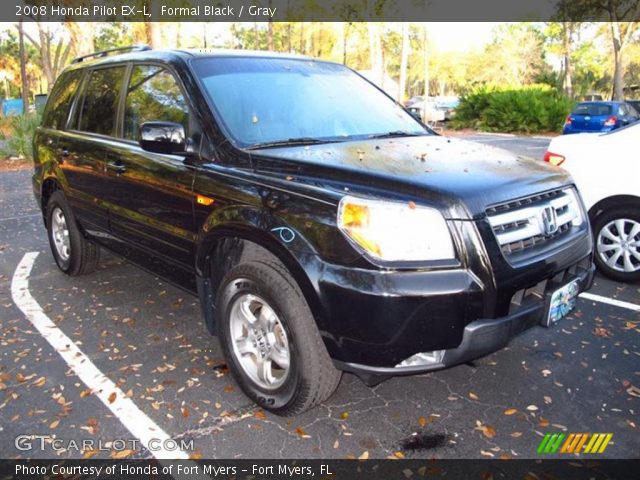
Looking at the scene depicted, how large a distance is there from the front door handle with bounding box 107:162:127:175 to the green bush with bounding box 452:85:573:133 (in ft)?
81.1

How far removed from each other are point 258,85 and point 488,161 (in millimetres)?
1526

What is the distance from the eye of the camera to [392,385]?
11.1 feet

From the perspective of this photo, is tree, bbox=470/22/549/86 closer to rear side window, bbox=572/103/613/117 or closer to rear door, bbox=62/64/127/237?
rear side window, bbox=572/103/613/117

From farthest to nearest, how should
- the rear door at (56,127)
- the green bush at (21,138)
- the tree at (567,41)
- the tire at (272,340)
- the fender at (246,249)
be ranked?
1. the tree at (567,41)
2. the green bush at (21,138)
3. the rear door at (56,127)
4. the tire at (272,340)
5. the fender at (246,249)

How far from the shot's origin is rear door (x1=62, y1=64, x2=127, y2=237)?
14.1 ft

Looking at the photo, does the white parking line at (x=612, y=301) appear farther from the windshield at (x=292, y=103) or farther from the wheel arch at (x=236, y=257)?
the wheel arch at (x=236, y=257)

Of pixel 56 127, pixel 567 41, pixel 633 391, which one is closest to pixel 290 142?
pixel 633 391

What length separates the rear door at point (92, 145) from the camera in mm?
4293

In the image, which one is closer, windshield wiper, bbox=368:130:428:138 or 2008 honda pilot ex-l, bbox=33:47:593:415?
2008 honda pilot ex-l, bbox=33:47:593:415

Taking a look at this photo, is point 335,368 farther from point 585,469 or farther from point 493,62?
point 493,62

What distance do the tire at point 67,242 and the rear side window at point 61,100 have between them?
69 cm

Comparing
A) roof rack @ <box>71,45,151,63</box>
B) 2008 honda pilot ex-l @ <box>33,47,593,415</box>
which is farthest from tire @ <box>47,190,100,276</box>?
roof rack @ <box>71,45,151,63</box>

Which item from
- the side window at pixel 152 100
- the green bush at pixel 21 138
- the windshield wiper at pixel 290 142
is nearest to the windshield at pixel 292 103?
the windshield wiper at pixel 290 142

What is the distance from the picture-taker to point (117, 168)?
159 inches
